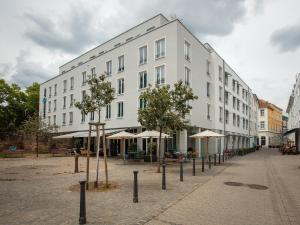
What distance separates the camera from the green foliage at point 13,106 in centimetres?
4666

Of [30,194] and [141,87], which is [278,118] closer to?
[141,87]

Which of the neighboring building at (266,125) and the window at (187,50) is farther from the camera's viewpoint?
the neighboring building at (266,125)

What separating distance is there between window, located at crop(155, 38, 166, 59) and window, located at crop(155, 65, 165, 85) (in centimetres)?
121

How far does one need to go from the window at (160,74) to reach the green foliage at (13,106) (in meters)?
28.5

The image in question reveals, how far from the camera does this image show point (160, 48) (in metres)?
27.8

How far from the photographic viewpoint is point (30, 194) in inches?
343

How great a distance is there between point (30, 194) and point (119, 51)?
2592cm

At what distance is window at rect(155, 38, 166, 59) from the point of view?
27.5 meters

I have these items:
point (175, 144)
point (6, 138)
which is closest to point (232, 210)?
point (175, 144)

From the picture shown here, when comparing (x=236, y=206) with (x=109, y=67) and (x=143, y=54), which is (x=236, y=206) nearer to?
(x=143, y=54)

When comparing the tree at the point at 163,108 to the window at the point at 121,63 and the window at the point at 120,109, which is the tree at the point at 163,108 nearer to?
the window at the point at 120,109

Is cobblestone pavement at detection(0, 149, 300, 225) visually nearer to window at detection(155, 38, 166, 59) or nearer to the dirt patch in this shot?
the dirt patch

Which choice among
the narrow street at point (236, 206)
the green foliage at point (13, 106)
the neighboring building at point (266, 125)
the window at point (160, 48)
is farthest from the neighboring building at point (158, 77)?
the neighboring building at point (266, 125)

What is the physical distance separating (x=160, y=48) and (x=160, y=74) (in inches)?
109
